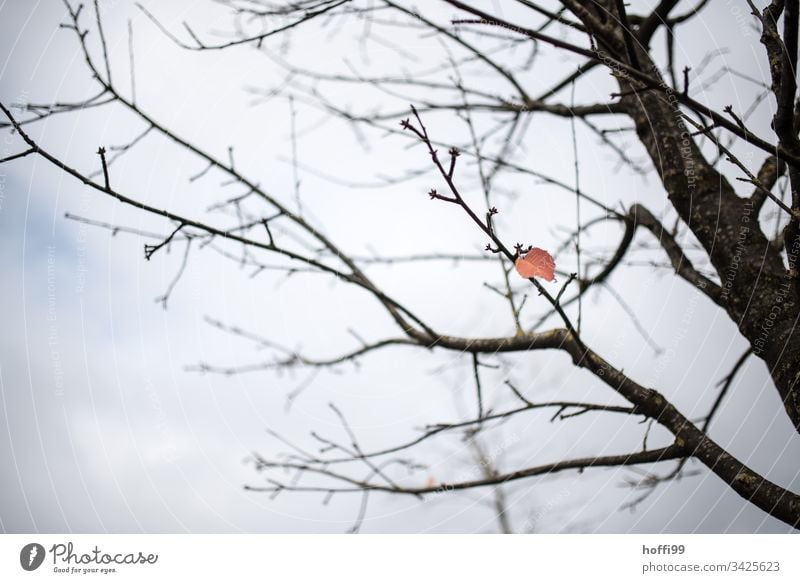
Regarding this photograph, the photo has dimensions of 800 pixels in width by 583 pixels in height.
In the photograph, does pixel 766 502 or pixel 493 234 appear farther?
pixel 766 502

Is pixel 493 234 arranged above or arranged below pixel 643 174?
below

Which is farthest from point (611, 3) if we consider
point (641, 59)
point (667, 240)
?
point (667, 240)

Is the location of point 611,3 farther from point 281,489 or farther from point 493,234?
point 281,489

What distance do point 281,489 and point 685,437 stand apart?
0.93 metres
